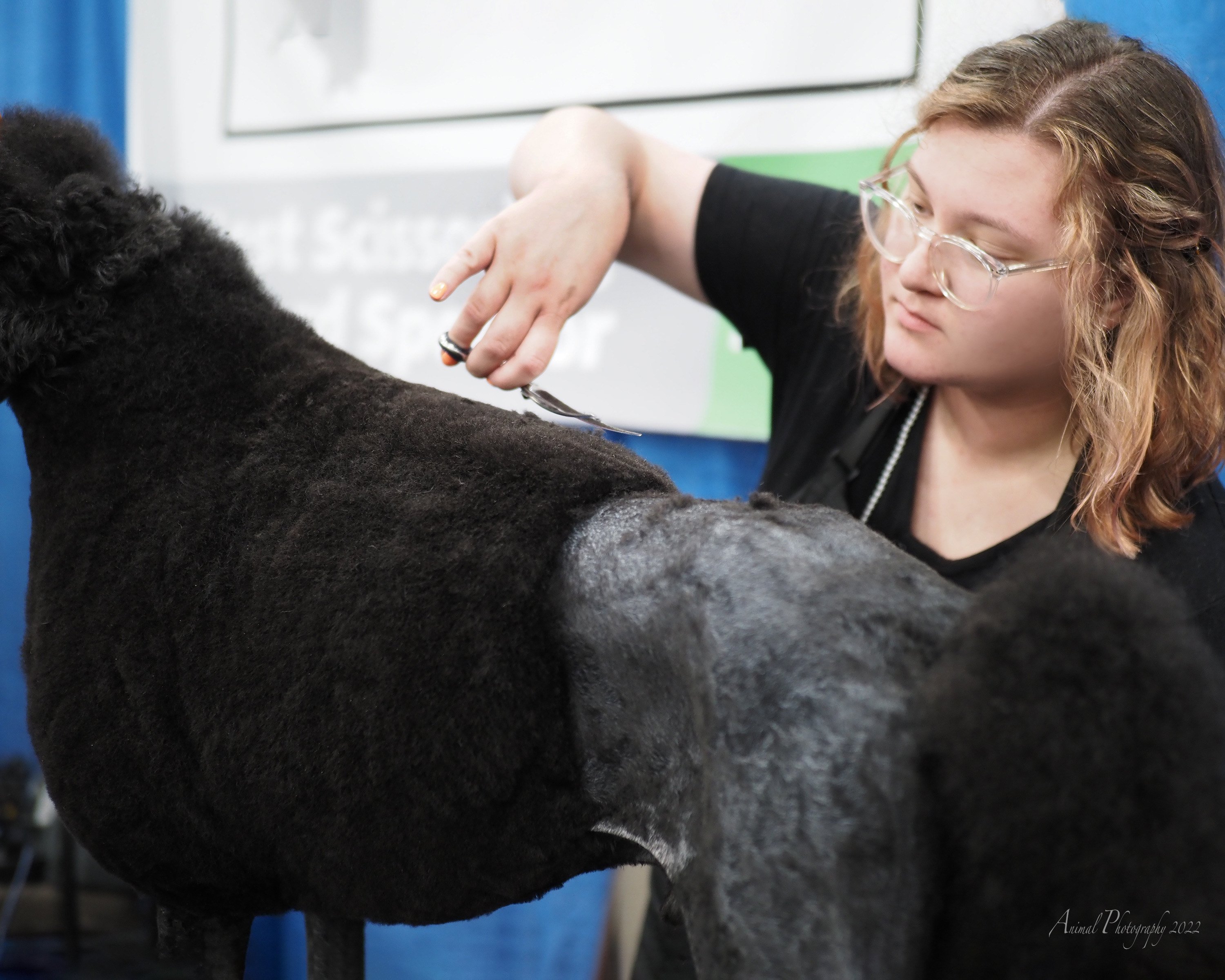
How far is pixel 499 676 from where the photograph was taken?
389mm

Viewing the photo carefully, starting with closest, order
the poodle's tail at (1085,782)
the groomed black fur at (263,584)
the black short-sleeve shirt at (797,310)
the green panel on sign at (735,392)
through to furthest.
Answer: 1. the poodle's tail at (1085,782)
2. the groomed black fur at (263,584)
3. the black short-sleeve shirt at (797,310)
4. the green panel on sign at (735,392)

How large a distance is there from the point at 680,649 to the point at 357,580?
15 cm

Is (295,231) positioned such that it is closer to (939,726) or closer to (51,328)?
(51,328)

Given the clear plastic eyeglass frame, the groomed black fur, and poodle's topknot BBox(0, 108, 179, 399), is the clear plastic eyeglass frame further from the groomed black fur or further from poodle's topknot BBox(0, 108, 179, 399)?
poodle's topknot BBox(0, 108, 179, 399)

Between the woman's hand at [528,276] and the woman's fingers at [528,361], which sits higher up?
the woman's hand at [528,276]

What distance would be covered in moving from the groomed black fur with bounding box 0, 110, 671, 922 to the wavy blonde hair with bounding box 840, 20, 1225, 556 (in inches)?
14.4

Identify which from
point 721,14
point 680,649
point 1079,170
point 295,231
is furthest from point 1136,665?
point 295,231

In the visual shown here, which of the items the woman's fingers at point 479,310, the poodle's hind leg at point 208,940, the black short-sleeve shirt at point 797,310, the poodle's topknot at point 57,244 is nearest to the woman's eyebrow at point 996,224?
the black short-sleeve shirt at point 797,310

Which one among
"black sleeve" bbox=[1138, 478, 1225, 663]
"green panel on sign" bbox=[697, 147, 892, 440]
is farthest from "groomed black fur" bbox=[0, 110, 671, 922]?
"green panel on sign" bbox=[697, 147, 892, 440]

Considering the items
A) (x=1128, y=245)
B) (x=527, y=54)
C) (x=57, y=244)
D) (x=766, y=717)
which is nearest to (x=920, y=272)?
(x=1128, y=245)

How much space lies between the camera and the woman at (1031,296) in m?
0.61

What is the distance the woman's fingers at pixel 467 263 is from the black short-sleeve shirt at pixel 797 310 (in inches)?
12.5

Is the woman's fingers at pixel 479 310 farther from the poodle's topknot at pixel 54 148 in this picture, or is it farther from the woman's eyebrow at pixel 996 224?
the woman's eyebrow at pixel 996 224

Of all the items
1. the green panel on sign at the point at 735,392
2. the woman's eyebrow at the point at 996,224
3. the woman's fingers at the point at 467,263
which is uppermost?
the woman's eyebrow at the point at 996,224
